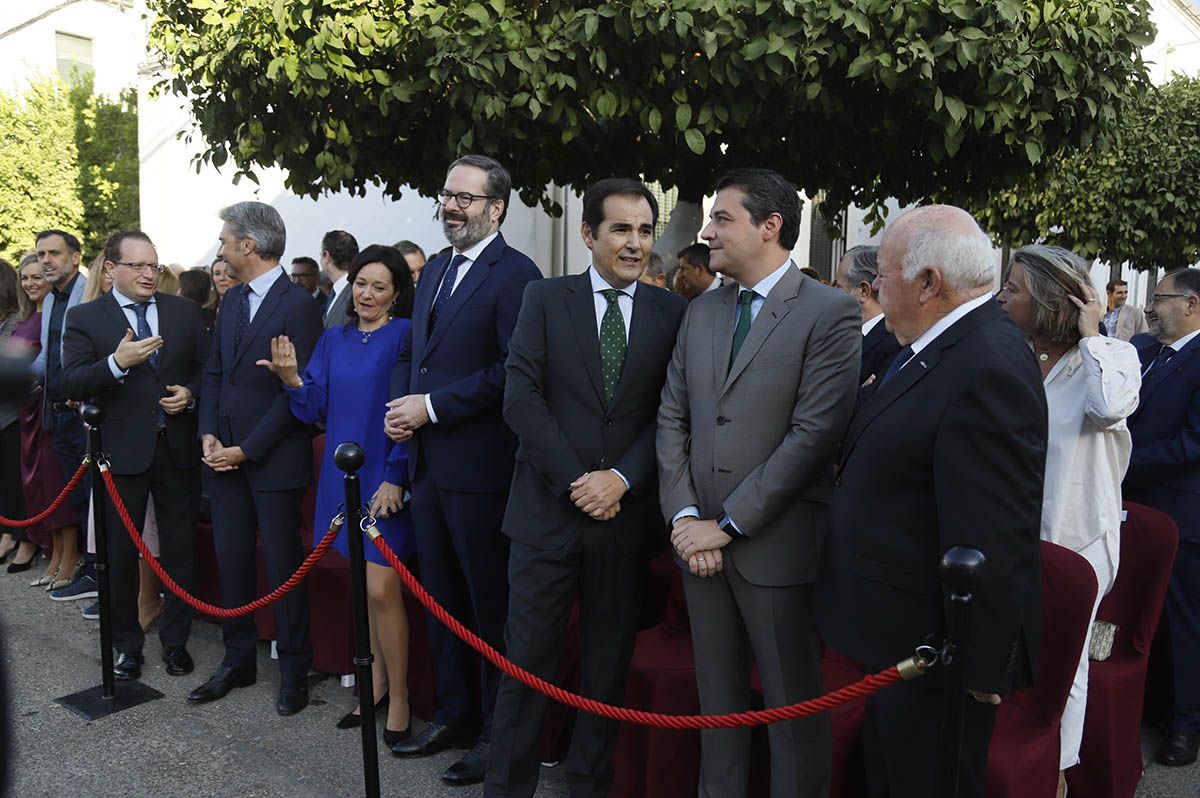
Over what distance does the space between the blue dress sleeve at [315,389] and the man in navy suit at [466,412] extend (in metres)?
0.54

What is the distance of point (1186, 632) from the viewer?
428 cm

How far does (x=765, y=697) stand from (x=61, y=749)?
301 centimetres

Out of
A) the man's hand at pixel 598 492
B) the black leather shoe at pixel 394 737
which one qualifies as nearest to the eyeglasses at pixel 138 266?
the black leather shoe at pixel 394 737

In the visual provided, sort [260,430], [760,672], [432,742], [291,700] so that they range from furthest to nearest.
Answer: [291,700], [260,430], [432,742], [760,672]

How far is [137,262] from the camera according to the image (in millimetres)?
4789

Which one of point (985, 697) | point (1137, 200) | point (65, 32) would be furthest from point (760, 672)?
point (65, 32)

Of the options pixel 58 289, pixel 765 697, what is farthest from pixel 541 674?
pixel 58 289

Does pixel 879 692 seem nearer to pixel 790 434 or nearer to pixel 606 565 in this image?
pixel 790 434

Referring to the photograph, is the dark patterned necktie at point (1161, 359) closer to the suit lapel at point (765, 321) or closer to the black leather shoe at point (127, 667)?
the suit lapel at point (765, 321)

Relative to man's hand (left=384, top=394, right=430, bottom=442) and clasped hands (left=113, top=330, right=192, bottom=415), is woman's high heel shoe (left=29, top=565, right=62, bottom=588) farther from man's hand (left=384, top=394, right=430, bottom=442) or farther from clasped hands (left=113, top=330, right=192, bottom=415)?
man's hand (left=384, top=394, right=430, bottom=442)

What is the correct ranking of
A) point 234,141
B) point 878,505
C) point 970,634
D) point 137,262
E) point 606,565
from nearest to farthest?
point 970,634 → point 878,505 → point 606,565 → point 137,262 → point 234,141

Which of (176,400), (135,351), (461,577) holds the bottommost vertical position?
(461,577)

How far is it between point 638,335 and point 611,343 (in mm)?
96

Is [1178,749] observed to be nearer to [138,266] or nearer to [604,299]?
[604,299]
